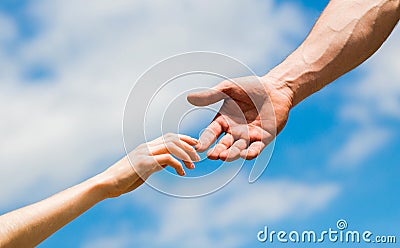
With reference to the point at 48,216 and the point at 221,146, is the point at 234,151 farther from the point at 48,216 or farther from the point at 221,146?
the point at 48,216

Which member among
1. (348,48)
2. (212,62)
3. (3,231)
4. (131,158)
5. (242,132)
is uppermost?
(348,48)

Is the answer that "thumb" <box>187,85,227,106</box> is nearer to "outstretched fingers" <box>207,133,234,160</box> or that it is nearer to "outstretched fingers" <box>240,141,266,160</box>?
"outstretched fingers" <box>207,133,234,160</box>

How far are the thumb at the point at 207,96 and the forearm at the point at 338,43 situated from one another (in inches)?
20.8

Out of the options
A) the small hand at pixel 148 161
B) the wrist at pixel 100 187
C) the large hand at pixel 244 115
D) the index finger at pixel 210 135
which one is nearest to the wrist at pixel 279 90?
the large hand at pixel 244 115

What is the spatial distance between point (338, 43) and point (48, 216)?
2296mm

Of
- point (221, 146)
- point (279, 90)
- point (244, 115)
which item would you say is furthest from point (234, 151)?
point (279, 90)

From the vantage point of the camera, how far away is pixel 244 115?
14.6ft

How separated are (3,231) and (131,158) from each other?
0.88m

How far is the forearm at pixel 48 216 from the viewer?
4.06 m

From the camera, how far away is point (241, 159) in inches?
165

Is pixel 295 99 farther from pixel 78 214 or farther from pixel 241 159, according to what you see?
pixel 78 214

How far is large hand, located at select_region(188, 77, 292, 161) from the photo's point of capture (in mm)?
4195

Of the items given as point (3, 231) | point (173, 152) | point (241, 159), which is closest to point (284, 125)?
point (241, 159)

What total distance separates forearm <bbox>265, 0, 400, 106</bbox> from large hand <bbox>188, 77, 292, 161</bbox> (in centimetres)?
24
